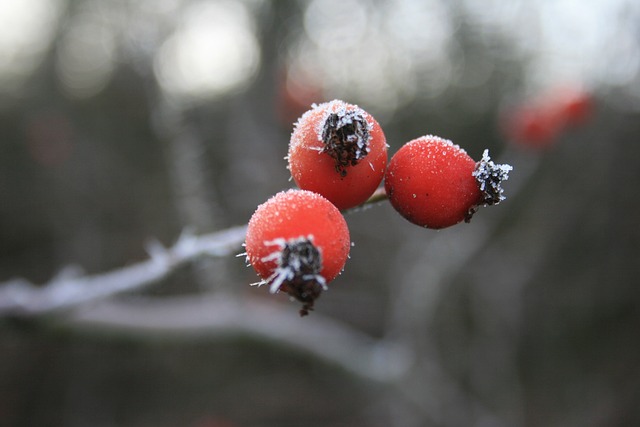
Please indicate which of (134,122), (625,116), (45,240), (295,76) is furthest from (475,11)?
(45,240)

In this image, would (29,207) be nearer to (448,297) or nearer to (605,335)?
(448,297)

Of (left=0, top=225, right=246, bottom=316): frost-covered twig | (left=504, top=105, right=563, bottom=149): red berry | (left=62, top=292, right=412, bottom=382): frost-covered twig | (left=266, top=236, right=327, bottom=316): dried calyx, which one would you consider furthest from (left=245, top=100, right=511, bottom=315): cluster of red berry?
(left=504, top=105, right=563, bottom=149): red berry

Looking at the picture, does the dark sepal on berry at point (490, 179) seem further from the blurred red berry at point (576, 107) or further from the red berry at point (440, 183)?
the blurred red berry at point (576, 107)

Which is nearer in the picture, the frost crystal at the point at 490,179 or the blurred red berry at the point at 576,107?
the frost crystal at the point at 490,179

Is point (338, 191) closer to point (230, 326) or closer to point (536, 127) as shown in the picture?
point (230, 326)

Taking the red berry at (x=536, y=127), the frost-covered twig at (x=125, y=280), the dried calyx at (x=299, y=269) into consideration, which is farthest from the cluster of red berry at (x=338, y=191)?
the red berry at (x=536, y=127)

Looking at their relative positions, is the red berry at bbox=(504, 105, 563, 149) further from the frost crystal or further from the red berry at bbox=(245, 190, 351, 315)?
the red berry at bbox=(245, 190, 351, 315)

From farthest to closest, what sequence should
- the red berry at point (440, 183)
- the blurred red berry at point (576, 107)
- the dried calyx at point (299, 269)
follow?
the blurred red berry at point (576, 107) → the red berry at point (440, 183) → the dried calyx at point (299, 269)
